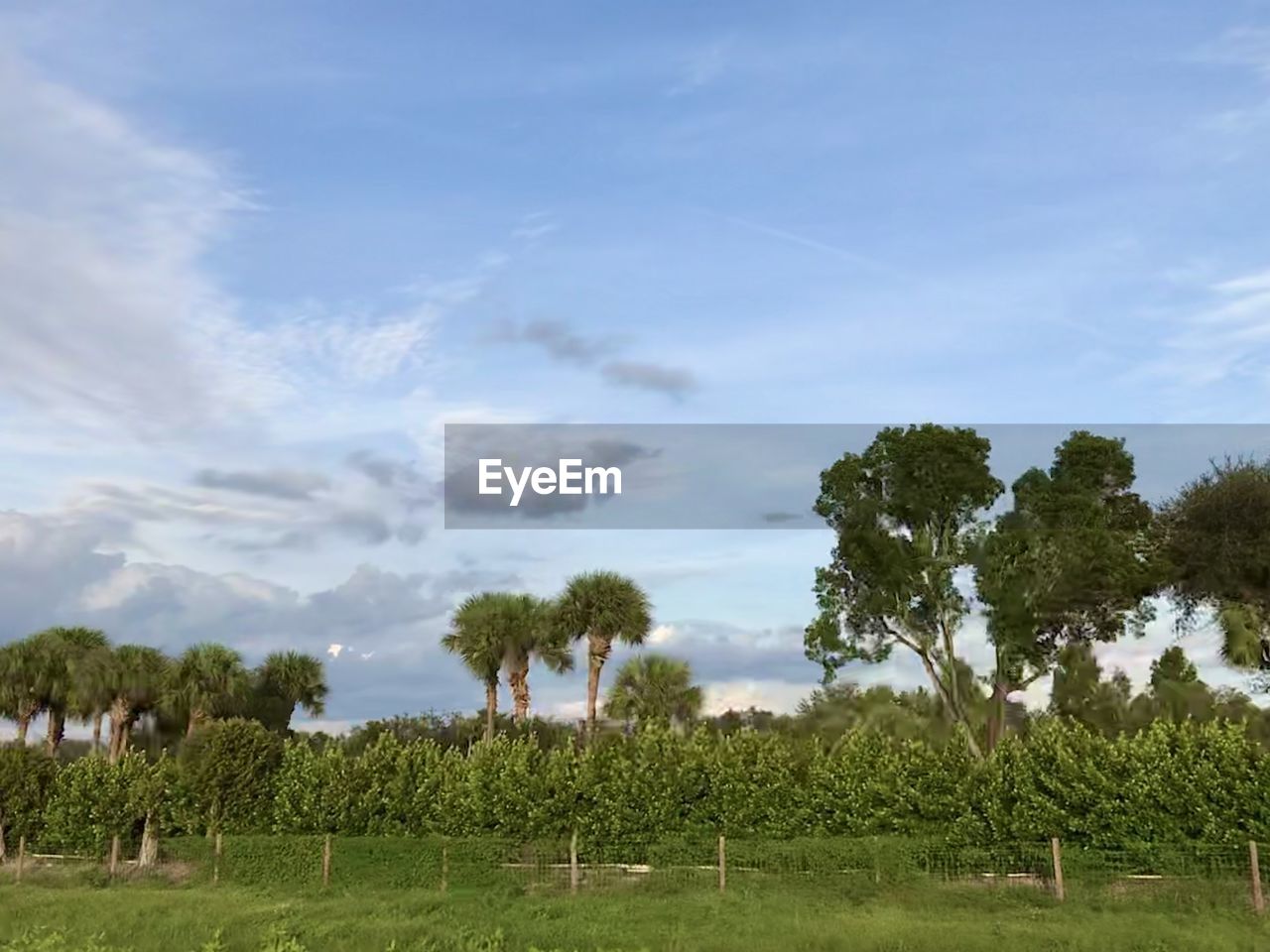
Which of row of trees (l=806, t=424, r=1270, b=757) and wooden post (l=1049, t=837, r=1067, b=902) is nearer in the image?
wooden post (l=1049, t=837, r=1067, b=902)

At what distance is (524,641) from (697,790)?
2373cm

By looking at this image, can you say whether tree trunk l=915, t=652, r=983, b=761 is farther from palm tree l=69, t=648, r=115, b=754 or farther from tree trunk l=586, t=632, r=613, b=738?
palm tree l=69, t=648, r=115, b=754

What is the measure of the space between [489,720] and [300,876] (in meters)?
23.2

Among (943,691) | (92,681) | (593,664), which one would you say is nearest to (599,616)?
(593,664)

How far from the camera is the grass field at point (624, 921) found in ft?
75.9

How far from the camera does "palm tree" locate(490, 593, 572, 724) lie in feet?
189

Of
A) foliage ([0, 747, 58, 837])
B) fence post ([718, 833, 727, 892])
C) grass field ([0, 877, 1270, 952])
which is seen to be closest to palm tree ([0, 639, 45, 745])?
foliage ([0, 747, 58, 837])

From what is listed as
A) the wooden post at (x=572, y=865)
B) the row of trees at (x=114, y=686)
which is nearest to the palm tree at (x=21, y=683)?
the row of trees at (x=114, y=686)

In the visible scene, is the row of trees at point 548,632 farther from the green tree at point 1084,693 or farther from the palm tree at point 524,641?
the green tree at point 1084,693

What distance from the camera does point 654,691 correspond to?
59.8 m

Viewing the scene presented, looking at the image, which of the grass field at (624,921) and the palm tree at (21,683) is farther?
the palm tree at (21,683)

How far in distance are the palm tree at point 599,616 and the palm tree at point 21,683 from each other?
2769 centimetres

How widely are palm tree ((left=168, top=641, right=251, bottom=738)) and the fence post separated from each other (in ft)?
119

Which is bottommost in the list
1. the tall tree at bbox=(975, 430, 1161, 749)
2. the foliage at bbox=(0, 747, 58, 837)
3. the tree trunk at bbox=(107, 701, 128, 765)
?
the foliage at bbox=(0, 747, 58, 837)
